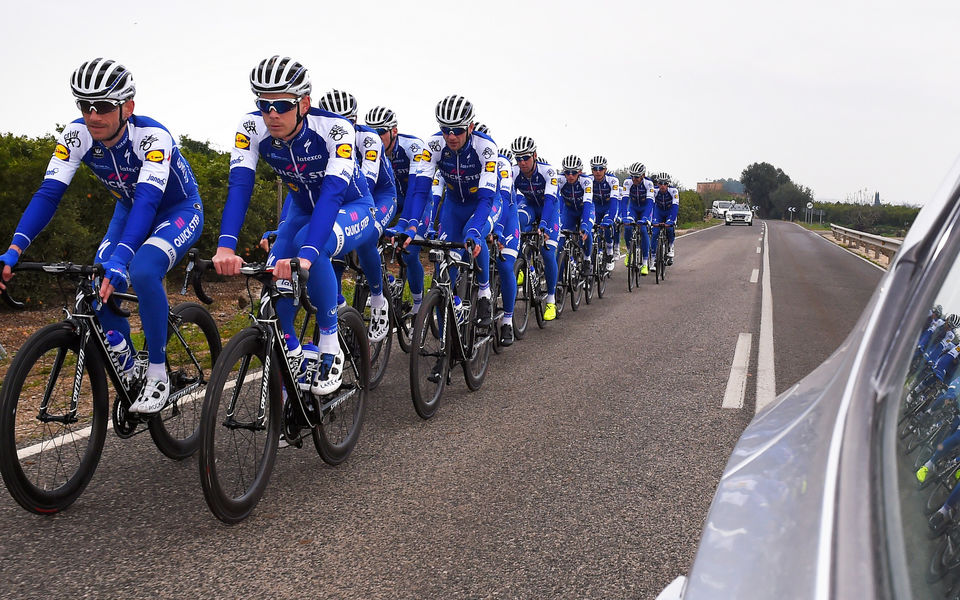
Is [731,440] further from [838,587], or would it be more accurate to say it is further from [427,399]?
[838,587]

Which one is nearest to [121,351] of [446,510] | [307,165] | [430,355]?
[307,165]

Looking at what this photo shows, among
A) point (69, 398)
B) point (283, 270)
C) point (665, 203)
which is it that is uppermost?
point (665, 203)

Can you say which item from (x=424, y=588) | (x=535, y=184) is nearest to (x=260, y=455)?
(x=424, y=588)

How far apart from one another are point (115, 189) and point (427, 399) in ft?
8.09

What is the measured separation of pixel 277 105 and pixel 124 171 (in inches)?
39.8

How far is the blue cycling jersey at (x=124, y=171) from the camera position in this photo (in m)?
4.10

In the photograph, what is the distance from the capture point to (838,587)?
0.91 metres

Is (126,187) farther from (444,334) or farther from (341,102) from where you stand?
(341,102)

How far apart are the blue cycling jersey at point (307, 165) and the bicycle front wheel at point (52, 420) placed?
964 millimetres

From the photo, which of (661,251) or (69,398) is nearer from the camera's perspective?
(69,398)

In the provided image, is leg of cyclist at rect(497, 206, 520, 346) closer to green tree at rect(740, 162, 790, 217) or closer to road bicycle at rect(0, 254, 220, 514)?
road bicycle at rect(0, 254, 220, 514)

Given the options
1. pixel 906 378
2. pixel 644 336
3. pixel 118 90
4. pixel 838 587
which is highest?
pixel 118 90

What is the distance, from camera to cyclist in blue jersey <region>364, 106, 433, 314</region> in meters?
7.22

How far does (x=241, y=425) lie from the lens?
3.67m
